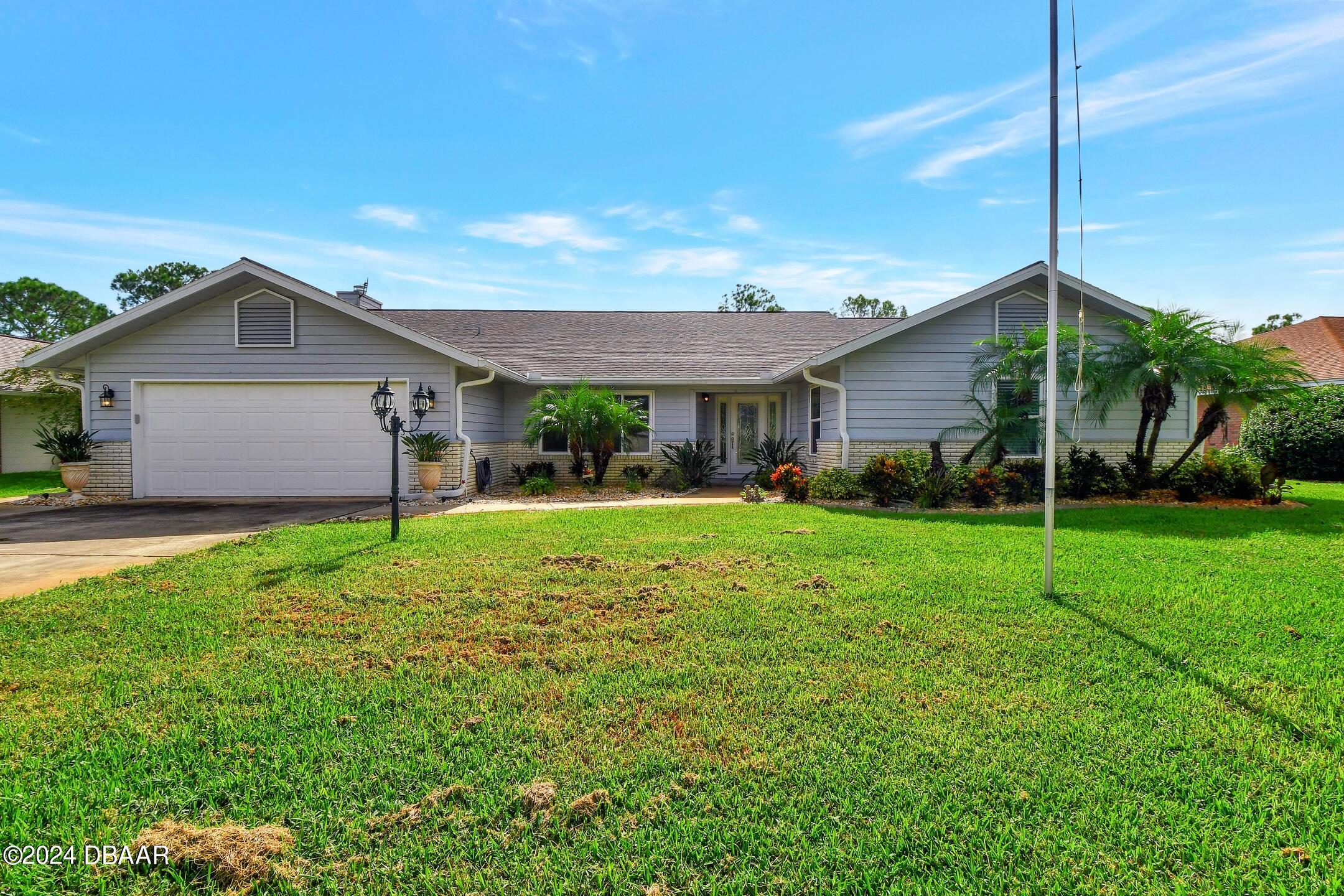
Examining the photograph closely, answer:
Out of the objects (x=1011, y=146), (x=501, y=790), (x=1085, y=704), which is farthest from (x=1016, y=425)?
(x=501, y=790)

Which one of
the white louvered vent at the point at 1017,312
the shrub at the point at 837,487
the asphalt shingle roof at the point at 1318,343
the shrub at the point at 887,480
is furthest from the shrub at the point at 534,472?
the asphalt shingle roof at the point at 1318,343

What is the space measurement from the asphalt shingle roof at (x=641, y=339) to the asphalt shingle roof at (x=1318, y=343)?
40.3 feet

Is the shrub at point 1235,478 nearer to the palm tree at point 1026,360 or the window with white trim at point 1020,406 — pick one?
the palm tree at point 1026,360

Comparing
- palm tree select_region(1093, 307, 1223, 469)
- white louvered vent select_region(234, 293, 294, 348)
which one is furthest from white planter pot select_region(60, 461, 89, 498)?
palm tree select_region(1093, 307, 1223, 469)

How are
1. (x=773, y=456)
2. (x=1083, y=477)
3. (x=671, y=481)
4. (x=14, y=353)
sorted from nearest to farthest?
1. (x=1083, y=477)
2. (x=671, y=481)
3. (x=773, y=456)
4. (x=14, y=353)

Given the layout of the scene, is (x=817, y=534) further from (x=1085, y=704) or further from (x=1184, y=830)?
(x=1184, y=830)

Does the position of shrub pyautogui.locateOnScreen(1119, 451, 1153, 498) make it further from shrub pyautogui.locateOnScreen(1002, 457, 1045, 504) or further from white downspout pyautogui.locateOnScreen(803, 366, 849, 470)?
white downspout pyautogui.locateOnScreen(803, 366, 849, 470)

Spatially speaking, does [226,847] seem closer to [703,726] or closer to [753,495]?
[703,726]

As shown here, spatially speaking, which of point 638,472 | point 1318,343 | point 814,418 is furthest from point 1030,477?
point 1318,343

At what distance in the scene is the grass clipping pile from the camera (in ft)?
6.76

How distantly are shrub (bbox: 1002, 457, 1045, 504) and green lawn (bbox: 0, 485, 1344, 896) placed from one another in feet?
17.0

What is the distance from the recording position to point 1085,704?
324cm

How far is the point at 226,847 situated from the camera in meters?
2.16

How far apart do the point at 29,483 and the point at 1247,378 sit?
25194 millimetres
